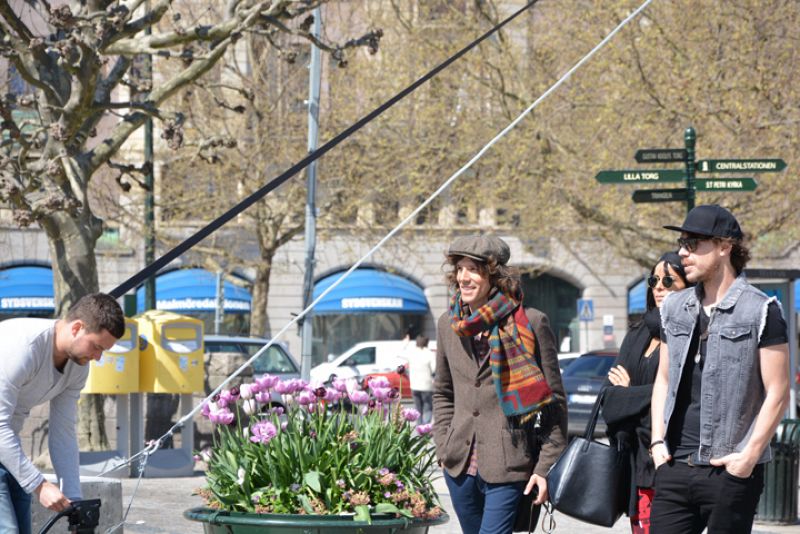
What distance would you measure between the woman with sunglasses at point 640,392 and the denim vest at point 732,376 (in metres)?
0.81

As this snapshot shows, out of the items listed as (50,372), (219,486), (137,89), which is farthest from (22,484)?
(137,89)

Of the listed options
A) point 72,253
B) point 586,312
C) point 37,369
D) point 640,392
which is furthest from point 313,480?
point 586,312

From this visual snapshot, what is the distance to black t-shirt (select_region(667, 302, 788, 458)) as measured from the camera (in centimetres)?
453

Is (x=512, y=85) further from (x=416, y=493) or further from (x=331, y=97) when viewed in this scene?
(x=416, y=493)

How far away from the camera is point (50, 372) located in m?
4.85

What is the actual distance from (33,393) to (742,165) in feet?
32.0

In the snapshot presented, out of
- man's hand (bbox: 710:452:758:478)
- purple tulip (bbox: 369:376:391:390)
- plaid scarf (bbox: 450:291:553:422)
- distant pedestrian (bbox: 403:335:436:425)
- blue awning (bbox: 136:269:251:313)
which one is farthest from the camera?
blue awning (bbox: 136:269:251:313)

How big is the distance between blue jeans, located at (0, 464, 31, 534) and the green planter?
2.22ft

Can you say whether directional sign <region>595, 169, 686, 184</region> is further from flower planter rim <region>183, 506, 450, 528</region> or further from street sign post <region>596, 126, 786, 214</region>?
flower planter rim <region>183, 506, 450, 528</region>

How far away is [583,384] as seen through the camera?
736 inches

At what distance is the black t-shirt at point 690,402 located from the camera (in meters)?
4.53

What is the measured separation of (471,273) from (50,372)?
1.64 m

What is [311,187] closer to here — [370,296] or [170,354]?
[170,354]

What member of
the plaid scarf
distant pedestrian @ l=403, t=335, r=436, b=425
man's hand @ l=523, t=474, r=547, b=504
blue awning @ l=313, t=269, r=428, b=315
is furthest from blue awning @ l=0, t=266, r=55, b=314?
man's hand @ l=523, t=474, r=547, b=504
